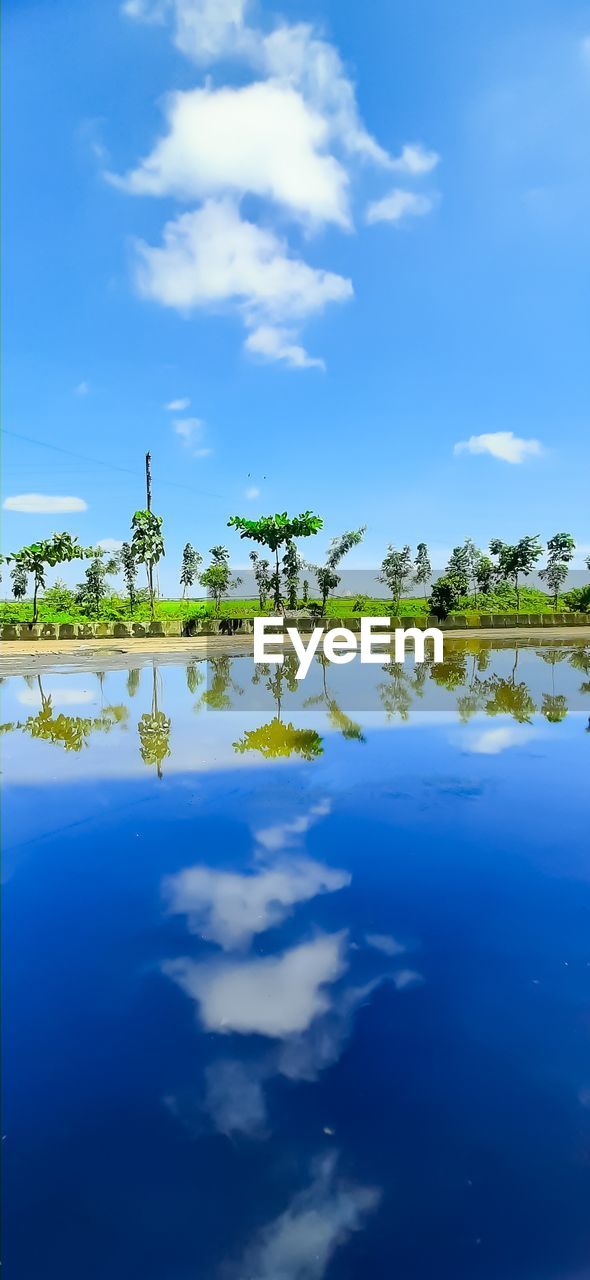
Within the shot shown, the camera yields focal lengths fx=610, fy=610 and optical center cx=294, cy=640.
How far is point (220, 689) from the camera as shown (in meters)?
19.4

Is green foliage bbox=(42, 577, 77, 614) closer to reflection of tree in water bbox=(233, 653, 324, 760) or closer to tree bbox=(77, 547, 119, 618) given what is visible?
tree bbox=(77, 547, 119, 618)

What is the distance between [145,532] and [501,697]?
47.3 meters

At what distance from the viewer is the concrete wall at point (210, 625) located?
48.2 m

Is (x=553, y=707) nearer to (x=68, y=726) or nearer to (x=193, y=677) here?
(x=68, y=726)

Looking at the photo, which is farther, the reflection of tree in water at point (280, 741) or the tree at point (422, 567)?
the tree at point (422, 567)

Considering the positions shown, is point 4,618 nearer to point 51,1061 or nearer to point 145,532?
point 145,532

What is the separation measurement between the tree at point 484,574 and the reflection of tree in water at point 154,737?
86.2m

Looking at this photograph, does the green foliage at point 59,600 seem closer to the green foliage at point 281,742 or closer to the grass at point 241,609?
the grass at point 241,609

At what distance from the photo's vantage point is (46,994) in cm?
415

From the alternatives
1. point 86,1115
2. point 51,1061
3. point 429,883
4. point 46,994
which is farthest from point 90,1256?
point 429,883

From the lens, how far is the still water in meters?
2.62

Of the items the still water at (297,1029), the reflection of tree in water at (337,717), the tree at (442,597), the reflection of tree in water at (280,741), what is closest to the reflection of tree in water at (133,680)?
the reflection of tree in water at (280,741)

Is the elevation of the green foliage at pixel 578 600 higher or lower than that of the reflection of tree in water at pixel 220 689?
higher

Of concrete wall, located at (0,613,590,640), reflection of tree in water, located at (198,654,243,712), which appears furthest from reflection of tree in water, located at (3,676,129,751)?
concrete wall, located at (0,613,590,640)
